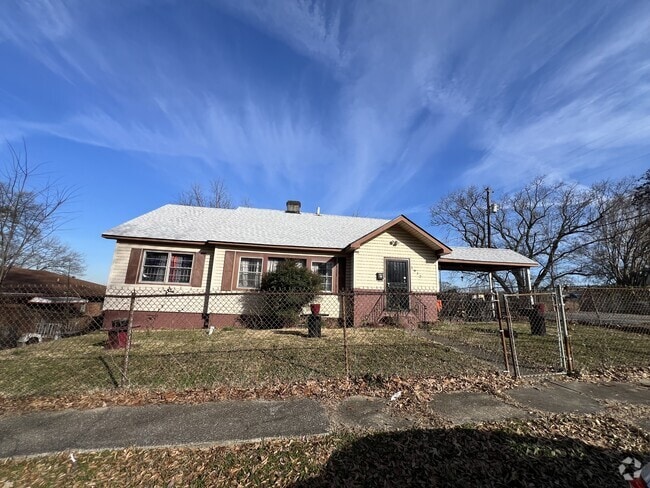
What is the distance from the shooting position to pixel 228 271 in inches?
510

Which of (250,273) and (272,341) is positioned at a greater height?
(250,273)

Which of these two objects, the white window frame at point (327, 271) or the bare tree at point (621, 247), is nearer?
the white window frame at point (327, 271)

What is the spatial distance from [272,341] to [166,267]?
6.45 m

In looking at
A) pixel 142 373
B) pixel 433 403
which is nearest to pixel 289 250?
pixel 142 373

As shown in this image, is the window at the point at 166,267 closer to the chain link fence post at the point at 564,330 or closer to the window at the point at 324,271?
the window at the point at 324,271

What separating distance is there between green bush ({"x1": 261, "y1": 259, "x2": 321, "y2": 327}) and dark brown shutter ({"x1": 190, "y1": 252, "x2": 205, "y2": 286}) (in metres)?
2.76

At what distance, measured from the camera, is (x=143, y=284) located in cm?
1242

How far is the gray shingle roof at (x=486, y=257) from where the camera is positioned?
15.3 meters

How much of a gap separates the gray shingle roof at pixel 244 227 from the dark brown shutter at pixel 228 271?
0.68 meters

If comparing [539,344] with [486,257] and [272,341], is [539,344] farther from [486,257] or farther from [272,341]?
[272,341]

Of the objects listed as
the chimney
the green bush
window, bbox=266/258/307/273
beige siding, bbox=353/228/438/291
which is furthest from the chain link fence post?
the chimney

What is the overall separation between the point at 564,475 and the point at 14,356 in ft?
36.3

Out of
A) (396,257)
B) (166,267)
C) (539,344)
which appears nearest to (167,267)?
(166,267)

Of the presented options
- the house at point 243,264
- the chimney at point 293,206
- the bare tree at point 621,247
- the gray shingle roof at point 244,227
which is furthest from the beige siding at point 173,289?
the bare tree at point 621,247
